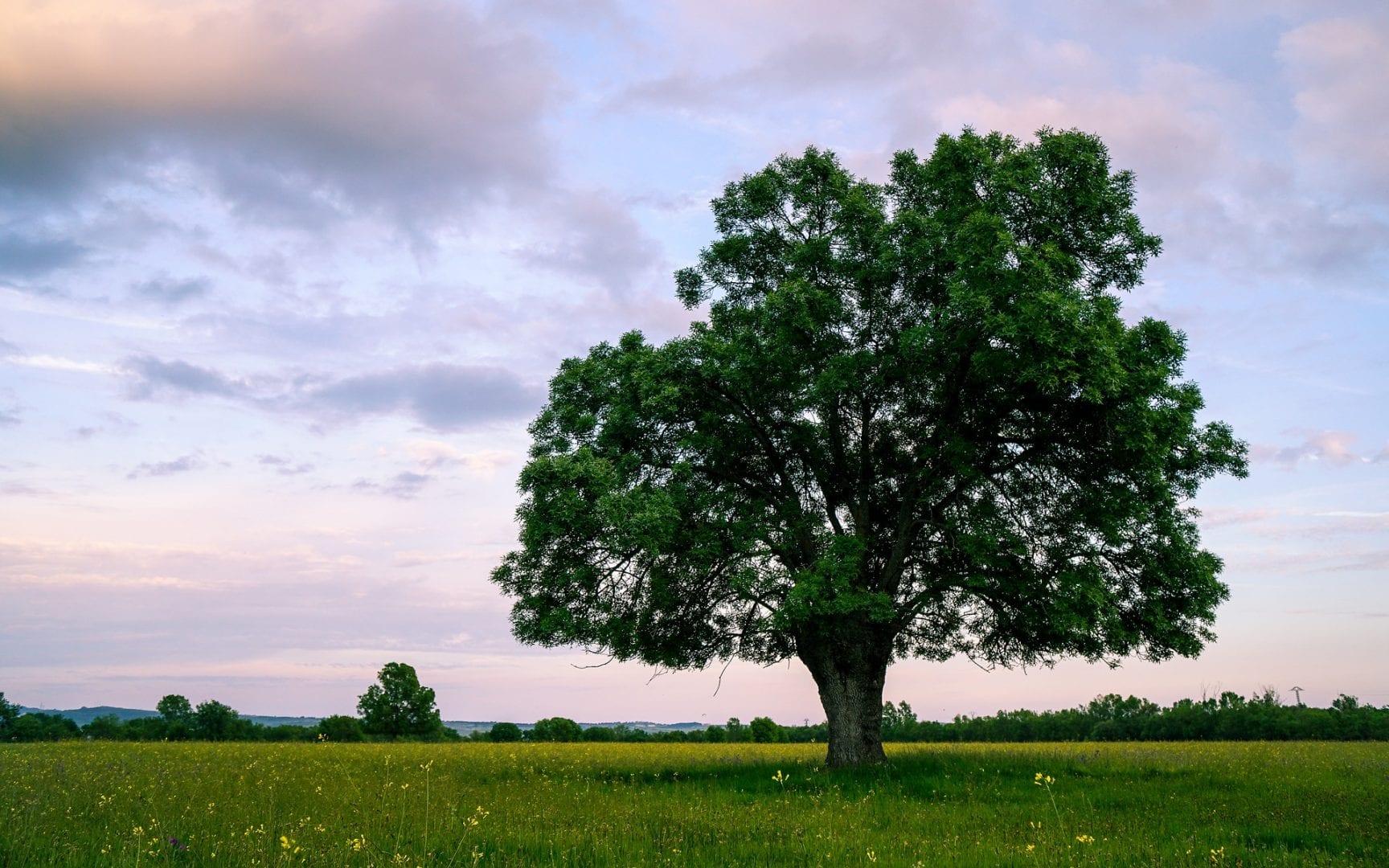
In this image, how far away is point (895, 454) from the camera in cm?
2558

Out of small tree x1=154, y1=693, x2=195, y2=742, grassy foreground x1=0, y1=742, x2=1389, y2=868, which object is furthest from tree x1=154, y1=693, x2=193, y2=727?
grassy foreground x1=0, y1=742, x2=1389, y2=868

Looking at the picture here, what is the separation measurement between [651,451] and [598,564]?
376cm

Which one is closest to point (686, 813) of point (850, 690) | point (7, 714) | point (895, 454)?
point (850, 690)

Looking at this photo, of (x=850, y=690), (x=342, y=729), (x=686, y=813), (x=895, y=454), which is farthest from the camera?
(x=342, y=729)

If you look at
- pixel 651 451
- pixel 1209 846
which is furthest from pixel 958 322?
pixel 1209 846

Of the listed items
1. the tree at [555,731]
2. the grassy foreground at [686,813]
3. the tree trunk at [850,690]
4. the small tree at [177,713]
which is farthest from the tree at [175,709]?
the tree trunk at [850,690]

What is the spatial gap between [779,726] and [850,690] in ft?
170

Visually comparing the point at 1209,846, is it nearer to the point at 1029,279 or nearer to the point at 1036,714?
the point at 1029,279

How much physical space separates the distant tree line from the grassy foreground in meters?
34.0

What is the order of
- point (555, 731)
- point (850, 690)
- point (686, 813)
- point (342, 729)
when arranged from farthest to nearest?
point (555, 731), point (342, 729), point (850, 690), point (686, 813)

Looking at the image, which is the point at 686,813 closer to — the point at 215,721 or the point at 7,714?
the point at 215,721

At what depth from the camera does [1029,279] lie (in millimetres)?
20094

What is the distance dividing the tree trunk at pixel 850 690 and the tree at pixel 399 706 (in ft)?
167

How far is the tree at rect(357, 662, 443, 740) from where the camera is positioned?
6706cm
